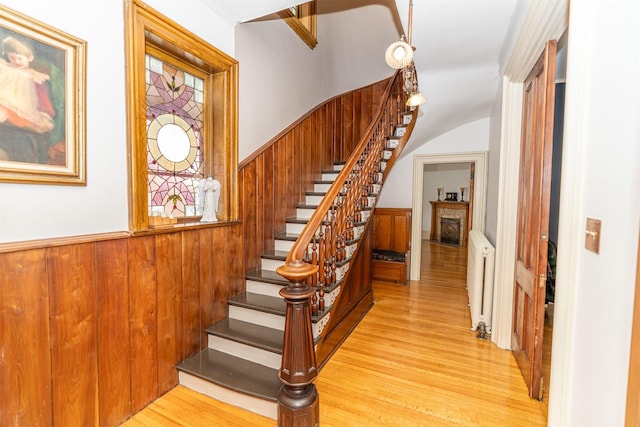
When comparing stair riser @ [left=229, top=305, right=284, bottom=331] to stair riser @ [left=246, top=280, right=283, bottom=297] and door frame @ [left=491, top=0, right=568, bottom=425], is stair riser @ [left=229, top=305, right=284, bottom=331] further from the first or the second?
door frame @ [left=491, top=0, right=568, bottom=425]

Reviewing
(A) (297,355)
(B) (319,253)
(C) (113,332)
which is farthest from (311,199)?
(C) (113,332)

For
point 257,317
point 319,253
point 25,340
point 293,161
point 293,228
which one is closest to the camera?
point 25,340

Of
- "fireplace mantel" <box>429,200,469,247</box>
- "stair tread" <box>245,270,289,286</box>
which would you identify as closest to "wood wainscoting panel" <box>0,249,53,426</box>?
"stair tread" <box>245,270,289,286</box>

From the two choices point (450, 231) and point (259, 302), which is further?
point (450, 231)

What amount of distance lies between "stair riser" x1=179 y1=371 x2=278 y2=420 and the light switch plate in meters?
1.78

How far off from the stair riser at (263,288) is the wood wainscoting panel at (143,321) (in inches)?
34.3

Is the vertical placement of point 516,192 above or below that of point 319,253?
above

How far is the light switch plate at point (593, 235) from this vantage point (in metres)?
1.01

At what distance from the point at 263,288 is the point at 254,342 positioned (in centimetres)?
56

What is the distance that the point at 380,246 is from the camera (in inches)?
193

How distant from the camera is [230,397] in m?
1.91

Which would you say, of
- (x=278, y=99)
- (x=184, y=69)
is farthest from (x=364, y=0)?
(x=184, y=69)

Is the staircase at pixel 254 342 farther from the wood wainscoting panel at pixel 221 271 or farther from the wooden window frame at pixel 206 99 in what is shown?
the wooden window frame at pixel 206 99

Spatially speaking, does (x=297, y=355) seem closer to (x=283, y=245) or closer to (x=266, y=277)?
(x=266, y=277)
